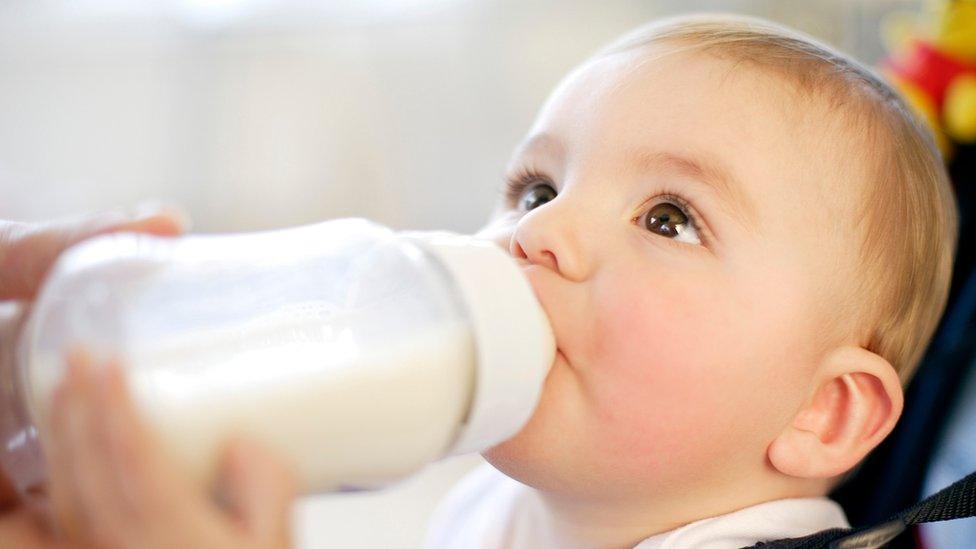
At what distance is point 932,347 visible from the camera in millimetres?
927

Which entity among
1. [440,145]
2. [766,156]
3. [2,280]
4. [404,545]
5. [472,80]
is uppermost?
[766,156]

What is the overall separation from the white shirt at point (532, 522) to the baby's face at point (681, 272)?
32mm

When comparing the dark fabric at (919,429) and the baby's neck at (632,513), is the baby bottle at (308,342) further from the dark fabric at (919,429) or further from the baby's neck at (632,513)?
the dark fabric at (919,429)

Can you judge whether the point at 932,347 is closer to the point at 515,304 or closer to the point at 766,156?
the point at 766,156

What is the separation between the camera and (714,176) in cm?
71

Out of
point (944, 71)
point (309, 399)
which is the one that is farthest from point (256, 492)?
point (944, 71)

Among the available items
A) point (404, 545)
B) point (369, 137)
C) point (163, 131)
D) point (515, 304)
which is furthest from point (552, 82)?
point (515, 304)

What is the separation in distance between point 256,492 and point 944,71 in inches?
37.3

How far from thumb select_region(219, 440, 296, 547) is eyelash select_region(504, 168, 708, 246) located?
1.09 ft

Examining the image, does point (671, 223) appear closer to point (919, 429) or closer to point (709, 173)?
point (709, 173)

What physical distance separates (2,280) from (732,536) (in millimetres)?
544

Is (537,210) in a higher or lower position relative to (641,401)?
higher

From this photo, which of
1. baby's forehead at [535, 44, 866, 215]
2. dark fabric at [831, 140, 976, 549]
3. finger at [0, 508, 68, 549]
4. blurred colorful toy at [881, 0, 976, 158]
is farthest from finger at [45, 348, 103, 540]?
blurred colorful toy at [881, 0, 976, 158]

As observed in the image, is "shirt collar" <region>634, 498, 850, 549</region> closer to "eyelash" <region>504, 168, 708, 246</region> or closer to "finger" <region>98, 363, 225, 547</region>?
"eyelash" <region>504, 168, 708, 246</region>
